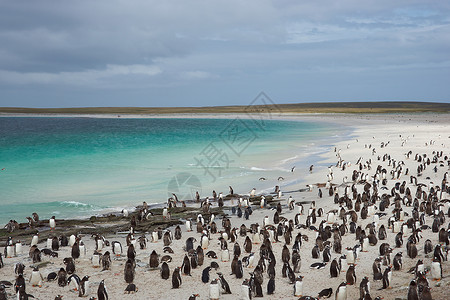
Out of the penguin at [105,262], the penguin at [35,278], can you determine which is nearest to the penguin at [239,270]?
the penguin at [105,262]

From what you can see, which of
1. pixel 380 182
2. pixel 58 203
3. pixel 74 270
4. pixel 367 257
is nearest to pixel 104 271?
pixel 74 270

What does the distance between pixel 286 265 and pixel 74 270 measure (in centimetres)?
527

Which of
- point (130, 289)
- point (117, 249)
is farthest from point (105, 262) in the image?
point (130, 289)

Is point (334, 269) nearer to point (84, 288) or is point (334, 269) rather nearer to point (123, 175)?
point (84, 288)

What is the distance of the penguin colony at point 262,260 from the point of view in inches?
372

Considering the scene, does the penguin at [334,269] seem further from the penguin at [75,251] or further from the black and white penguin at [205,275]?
the penguin at [75,251]

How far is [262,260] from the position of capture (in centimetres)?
1066

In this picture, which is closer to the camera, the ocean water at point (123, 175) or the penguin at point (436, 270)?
the penguin at point (436, 270)

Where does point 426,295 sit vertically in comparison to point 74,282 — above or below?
above

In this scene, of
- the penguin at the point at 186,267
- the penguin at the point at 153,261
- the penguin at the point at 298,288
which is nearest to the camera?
the penguin at the point at 298,288

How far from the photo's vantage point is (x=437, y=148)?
34375 millimetres

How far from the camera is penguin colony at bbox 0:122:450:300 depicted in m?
9.44

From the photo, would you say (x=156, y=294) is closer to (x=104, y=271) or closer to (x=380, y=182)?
(x=104, y=271)

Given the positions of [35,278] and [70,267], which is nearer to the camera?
[35,278]
